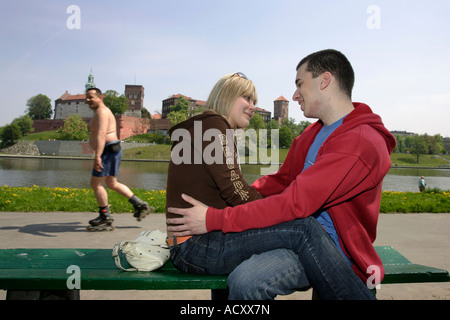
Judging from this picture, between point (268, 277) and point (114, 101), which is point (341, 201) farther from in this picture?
point (114, 101)

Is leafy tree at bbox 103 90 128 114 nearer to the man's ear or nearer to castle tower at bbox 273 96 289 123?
castle tower at bbox 273 96 289 123

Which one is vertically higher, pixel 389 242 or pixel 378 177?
pixel 378 177

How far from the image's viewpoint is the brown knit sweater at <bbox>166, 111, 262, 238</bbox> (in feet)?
6.63

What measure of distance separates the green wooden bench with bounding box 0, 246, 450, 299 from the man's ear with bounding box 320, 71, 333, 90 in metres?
1.18

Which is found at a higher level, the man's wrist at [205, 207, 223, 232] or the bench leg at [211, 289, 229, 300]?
the man's wrist at [205, 207, 223, 232]

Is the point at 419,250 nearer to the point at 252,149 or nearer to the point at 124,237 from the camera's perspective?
the point at 124,237

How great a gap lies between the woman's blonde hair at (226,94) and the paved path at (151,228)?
1722 mm

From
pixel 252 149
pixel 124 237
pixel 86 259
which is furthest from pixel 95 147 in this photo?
pixel 252 149

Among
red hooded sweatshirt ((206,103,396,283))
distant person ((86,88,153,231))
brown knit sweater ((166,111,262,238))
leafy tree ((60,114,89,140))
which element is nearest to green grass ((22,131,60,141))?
leafy tree ((60,114,89,140))

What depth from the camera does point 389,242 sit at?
16.3ft

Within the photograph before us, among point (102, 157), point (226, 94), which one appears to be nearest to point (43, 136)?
point (102, 157)

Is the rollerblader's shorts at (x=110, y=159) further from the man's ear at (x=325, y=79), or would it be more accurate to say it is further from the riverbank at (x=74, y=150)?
the riverbank at (x=74, y=150)

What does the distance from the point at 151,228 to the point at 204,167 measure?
374cm

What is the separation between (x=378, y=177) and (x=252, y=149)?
7014 centimetres
